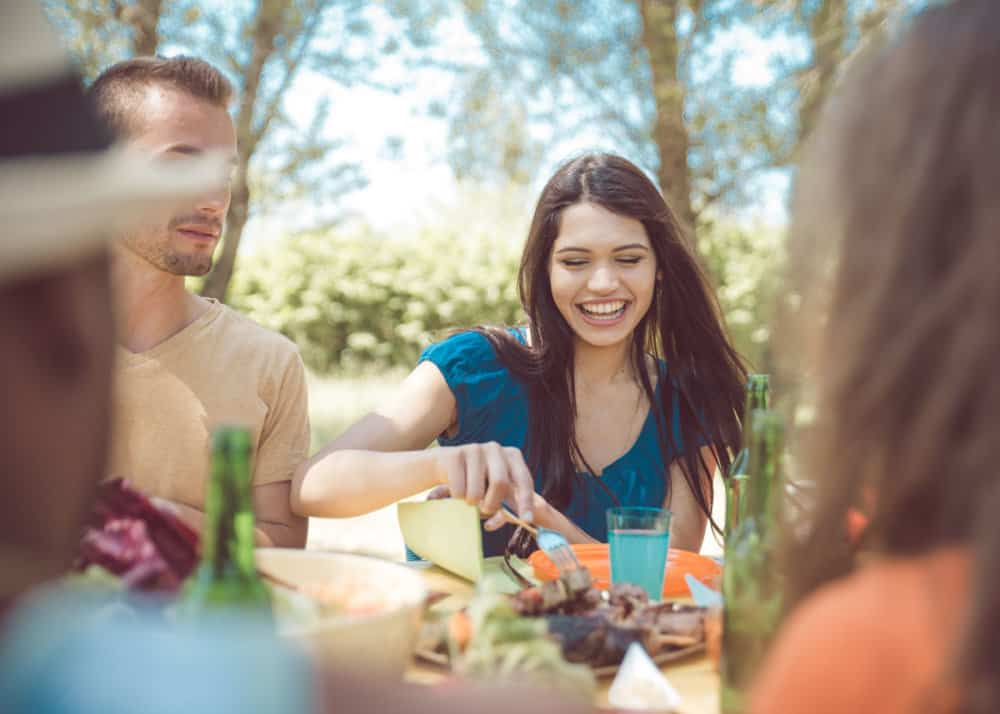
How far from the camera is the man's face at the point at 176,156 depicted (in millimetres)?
2613

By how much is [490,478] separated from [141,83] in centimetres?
174

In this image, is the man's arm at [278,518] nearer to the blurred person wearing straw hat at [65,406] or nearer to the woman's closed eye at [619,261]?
the woman's closed eye at [619,261]

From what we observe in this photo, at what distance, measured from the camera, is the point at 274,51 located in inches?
232

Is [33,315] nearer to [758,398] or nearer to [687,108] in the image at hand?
[758,398]

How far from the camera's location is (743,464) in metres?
1.63

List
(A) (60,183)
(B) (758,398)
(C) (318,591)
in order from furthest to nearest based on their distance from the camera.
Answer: (B) (758,398)
(C) (318,591)
(A) (60,183)

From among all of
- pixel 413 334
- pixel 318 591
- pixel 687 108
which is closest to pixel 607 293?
pixel 318 591

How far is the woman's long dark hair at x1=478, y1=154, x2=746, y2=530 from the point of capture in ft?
9.05

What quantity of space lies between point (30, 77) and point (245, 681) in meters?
0.37

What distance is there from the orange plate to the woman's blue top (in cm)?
80

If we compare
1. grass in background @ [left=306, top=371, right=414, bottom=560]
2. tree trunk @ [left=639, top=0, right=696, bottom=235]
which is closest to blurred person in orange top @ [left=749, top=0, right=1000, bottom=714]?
grass in background @ [left=306, top=371, right=414, bottom=560]

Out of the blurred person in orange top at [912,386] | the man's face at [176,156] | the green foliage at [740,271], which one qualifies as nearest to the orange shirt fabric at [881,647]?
the blurred person in orange top at [912,386]

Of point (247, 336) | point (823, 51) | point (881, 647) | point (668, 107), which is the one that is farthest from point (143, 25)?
point (881, 647)

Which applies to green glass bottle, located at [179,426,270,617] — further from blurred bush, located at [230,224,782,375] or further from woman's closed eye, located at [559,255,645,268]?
blurred bush, located at [230,224,782,375]
